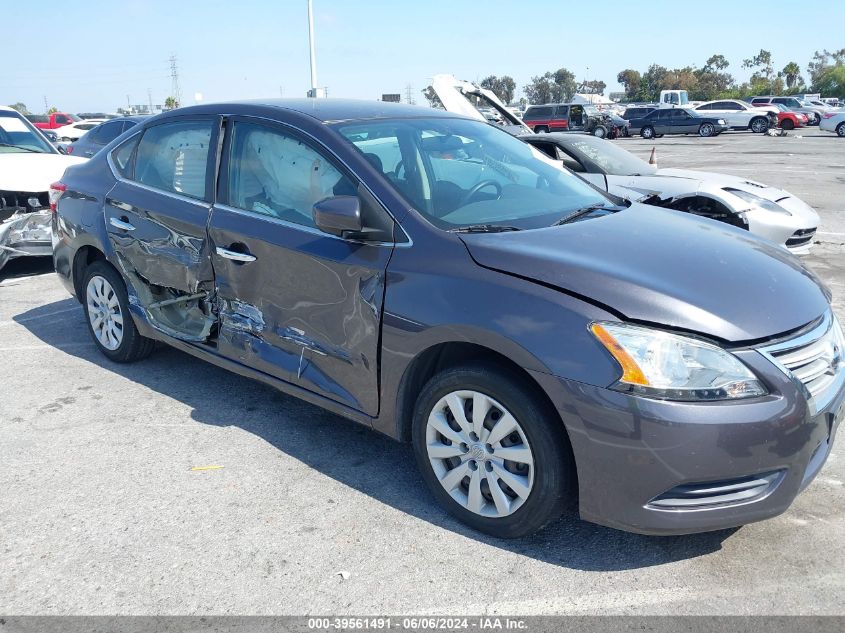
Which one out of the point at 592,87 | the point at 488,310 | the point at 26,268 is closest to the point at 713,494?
the point at 488,310

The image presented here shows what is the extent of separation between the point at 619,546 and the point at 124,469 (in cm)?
240

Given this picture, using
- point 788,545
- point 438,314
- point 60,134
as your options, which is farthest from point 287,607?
point 60,134

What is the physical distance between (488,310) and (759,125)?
38.1 m

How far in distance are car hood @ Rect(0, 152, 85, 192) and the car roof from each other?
3918 millimetres

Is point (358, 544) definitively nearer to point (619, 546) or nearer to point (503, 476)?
point (503, 476)

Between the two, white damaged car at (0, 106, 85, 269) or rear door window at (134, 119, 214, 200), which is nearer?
rear door window at (134, 119, 214, 200)

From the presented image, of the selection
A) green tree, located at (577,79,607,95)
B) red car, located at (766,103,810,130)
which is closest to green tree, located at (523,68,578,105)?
green tree, located at (577,79,607,95)

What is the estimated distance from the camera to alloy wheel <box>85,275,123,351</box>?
16.3 feet

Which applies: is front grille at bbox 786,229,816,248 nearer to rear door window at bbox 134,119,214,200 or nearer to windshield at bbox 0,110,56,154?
rear door window at bbox 134,119,214,200

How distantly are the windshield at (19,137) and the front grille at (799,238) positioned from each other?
8.39 meters

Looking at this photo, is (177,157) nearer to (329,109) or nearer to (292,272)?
(329,109)

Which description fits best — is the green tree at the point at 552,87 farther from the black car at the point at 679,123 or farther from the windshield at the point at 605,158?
the windshield at the point at 605,158

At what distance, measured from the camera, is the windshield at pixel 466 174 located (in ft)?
11.3

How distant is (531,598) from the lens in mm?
2711
